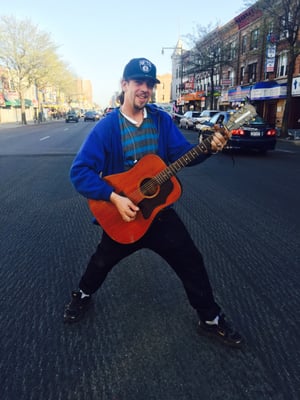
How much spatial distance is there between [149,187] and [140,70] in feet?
2.56

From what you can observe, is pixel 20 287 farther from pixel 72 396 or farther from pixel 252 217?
pixel 252 217

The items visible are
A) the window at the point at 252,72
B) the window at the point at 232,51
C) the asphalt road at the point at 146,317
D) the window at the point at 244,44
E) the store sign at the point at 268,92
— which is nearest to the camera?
the asphalt road at the point at 146,317

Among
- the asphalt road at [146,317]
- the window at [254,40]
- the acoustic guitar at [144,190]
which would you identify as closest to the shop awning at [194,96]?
the window at [254,40]

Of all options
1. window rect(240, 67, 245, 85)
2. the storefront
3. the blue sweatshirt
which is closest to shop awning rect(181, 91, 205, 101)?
window rect(240, 67, 245, 85)

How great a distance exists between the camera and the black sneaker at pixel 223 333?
2.35 meters

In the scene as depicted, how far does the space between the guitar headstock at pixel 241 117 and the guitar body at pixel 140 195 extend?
51cm

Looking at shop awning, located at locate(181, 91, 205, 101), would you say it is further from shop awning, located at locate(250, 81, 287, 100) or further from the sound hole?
the sound hole

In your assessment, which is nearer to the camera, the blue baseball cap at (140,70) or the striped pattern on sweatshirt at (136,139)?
the blue baseball cap at (140,70)

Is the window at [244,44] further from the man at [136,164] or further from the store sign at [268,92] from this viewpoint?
the man at [136,164]

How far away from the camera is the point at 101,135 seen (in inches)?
90.4

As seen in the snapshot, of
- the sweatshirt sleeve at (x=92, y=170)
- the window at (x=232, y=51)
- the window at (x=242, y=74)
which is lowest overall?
the sweatshirt sleeve at (x=92, y=170)

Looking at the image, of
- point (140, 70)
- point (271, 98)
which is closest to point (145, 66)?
point (140, 70)

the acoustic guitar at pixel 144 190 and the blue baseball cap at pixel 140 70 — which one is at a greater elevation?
the blue baseball cap at pixel 140 70

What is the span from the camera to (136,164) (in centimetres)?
233
